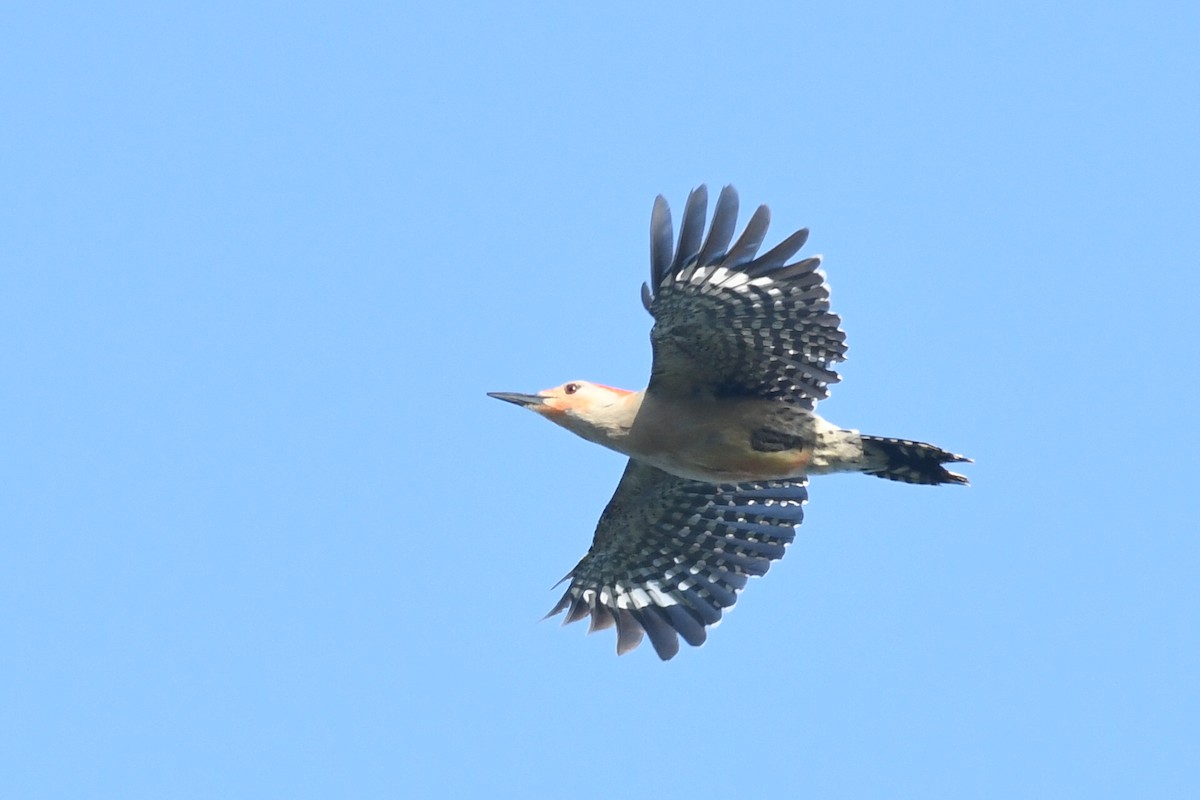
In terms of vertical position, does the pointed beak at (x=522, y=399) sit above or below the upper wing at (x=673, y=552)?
above

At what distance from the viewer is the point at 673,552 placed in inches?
613

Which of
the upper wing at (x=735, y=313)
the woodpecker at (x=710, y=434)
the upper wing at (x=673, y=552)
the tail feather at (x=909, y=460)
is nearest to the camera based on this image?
the upper wing at (x=735, y=313)

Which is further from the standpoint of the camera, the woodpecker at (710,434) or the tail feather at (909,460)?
the tail feather at (909,460)

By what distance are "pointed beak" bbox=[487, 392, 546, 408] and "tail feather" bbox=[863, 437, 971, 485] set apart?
266cm

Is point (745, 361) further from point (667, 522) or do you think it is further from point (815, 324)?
point (667, 522)

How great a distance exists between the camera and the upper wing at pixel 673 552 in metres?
15.1

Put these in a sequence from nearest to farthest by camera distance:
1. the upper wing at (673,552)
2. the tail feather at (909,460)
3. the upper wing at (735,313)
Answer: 1. the upper wing at (735,313)
2. the tail feather at (909,460)
3. the upper wing at (673,552)

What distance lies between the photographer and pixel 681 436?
13.7 meters

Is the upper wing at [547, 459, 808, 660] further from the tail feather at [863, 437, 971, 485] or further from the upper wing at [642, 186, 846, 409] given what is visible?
the upper wing at [642, 186, 846, 409]

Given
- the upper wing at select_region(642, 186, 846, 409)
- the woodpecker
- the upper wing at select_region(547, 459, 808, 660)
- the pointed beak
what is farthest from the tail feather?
the pointed beak

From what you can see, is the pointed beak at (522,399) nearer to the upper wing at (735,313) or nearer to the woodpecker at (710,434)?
the woodpecker at (710,434)

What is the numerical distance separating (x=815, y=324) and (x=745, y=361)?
0.71m

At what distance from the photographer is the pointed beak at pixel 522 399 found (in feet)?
46.4

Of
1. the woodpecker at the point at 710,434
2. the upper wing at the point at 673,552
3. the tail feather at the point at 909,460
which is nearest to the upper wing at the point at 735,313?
the woodpecker at the point at 710,434
